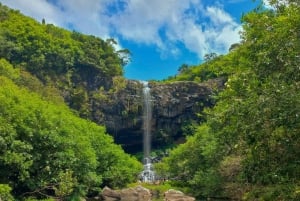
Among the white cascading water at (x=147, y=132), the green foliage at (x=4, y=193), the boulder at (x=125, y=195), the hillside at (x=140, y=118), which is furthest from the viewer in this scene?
the white cascading water at (x=147, y=132)

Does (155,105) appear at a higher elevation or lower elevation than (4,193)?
higher

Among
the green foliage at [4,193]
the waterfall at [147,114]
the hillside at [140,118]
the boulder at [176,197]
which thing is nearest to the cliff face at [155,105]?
the hillside at [140,118]

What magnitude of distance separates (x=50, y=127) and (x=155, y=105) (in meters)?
36.9

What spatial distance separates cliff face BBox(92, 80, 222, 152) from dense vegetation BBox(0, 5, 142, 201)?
4.53 meters

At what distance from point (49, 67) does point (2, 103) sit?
1643 inches

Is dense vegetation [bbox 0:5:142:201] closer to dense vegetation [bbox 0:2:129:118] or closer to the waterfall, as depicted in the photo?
dense vegetation [bbox 0:2:129:118]

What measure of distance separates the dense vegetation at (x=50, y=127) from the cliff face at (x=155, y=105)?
4533mm

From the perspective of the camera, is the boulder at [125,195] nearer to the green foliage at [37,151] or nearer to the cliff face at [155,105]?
the green foliage at [37,151]

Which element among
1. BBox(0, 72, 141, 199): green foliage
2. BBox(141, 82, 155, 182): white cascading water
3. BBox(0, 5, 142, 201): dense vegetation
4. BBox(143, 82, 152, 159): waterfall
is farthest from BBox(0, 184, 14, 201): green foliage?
BBox(143, 82, 152, 159): waterfall

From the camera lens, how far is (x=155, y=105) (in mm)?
61031

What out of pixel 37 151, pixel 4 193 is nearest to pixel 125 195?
pixel 37 151

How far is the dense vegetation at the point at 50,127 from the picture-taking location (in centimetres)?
2308

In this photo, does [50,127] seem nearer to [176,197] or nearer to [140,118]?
[176,197]

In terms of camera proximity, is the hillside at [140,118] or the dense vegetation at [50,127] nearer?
the hillside at [140,118]
